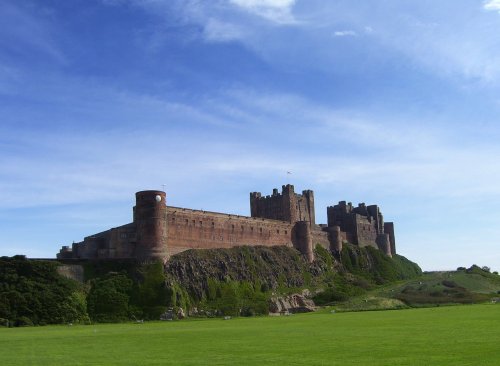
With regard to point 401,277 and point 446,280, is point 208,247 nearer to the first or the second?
point 446,280

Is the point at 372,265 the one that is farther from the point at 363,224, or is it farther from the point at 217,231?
the point at 217,231

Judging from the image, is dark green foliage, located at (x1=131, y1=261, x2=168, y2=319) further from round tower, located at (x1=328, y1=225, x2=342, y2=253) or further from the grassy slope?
round tower, located at (x1=328, y1=225, x2=342, y2=253)

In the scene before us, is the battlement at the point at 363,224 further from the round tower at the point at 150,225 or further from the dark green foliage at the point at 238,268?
the round tower at the point at 150,225

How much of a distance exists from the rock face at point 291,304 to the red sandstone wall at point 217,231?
43.7 feet

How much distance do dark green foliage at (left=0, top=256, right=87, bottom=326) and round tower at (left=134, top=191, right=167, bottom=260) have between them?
37.2ft

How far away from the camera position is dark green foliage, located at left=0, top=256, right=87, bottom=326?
69.8 metres

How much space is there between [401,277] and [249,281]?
163 feet

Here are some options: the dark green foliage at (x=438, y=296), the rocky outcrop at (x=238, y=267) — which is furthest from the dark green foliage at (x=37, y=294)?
the dark green foliage at (x=438, y=296)

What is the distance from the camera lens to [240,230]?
353ft

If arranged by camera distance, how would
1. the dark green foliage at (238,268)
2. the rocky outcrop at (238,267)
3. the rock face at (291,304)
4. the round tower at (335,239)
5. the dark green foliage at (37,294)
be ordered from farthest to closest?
1. the round tower at (335,239)
2. the rock face at (291,304)
3. the rocky outcrop at (238,267)
4. the dark green foliage at (238,268)
5. the dark green foliage at (37,294)

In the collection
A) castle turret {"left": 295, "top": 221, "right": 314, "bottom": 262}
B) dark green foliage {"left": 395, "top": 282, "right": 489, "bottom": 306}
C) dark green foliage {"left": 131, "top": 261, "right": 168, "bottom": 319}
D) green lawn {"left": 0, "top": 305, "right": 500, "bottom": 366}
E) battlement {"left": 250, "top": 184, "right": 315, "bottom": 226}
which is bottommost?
green lawn {"left": 0, "top": 305, "right": 500, "bottom": 366}

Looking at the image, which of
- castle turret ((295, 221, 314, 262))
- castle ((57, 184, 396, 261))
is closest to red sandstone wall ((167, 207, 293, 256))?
castle ((57, 184, 396, 261))

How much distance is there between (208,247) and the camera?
326 ft

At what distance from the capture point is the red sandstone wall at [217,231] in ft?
306
